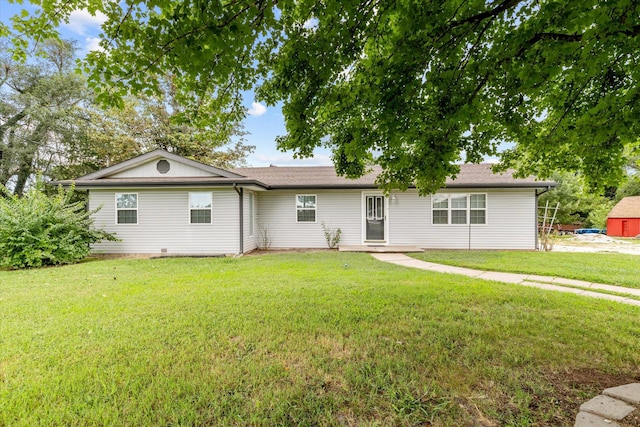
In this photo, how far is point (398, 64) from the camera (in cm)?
333

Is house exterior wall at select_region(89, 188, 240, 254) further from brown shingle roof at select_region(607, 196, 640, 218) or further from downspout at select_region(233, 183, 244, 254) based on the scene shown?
brown shingle roof at select_region(607, 196, 640, 218)

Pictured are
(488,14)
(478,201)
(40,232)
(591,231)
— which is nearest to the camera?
(488,14)

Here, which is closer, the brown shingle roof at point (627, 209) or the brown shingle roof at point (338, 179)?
the brown shingle roof at point (338, 179)

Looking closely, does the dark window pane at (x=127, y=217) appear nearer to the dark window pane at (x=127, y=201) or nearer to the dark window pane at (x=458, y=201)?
the dark window pane at (x=127, y=201)

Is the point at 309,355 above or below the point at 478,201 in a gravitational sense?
below

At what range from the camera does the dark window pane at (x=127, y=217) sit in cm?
1082

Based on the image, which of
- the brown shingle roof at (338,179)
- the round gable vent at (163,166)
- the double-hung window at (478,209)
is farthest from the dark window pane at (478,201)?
the round gable vent at (163,166)

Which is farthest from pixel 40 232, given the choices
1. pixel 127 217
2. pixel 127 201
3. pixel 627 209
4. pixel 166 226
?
pixel 627 209

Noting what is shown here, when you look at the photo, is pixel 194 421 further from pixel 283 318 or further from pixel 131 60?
pixel 131 60

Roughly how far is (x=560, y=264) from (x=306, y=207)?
27.4 feet

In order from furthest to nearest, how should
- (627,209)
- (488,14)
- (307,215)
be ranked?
(627,209) → (307,215) → (488,14)

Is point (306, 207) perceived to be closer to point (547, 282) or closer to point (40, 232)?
point (547, 282)

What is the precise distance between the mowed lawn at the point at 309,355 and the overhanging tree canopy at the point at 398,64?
214 centimetres

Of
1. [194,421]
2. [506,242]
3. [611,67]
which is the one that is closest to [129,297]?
[194,421]
